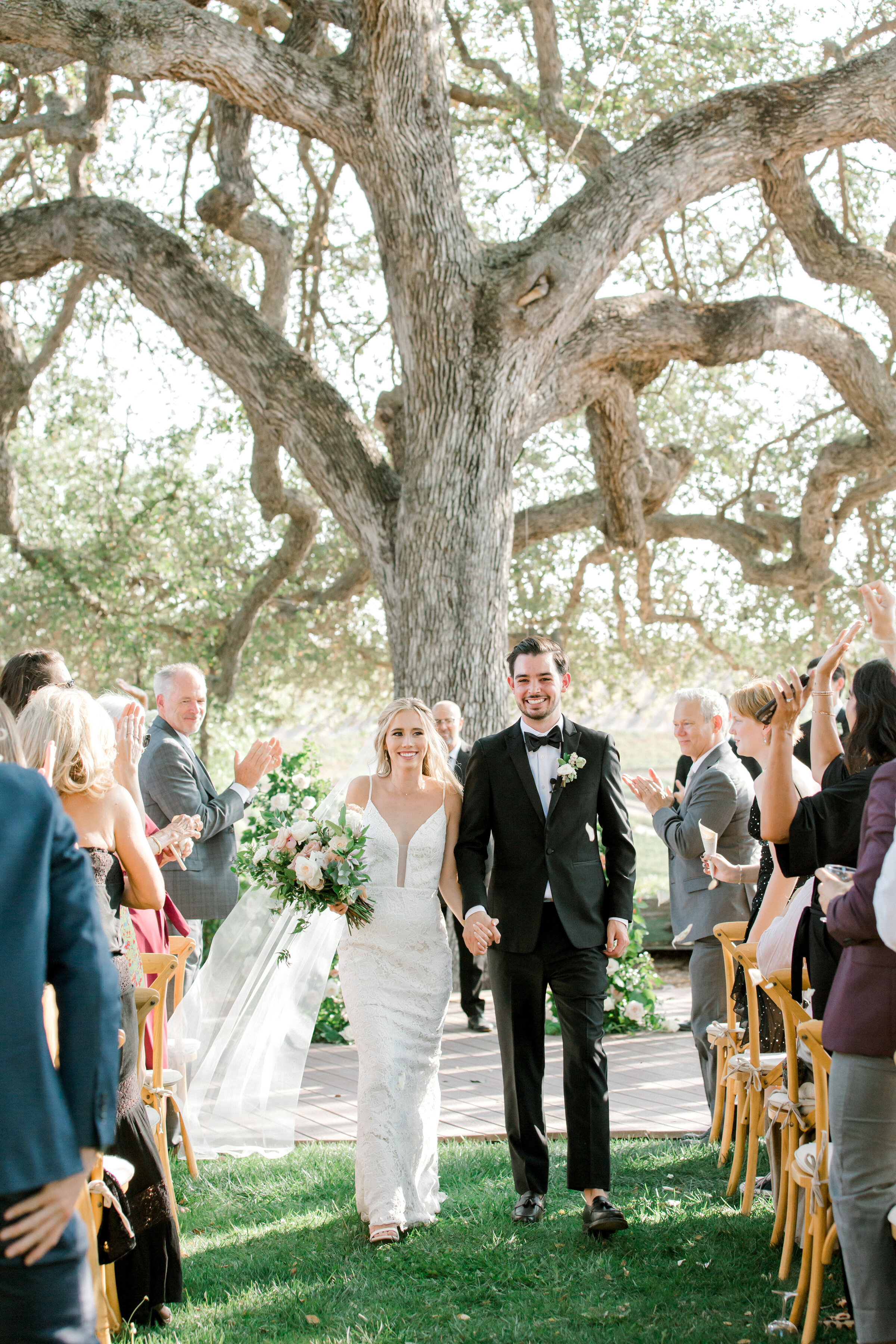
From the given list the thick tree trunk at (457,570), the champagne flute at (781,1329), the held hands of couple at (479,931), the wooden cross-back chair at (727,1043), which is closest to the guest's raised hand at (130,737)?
the held hands of couple at (479,931)

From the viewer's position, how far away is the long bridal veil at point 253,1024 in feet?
19.5

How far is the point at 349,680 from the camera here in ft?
55.1

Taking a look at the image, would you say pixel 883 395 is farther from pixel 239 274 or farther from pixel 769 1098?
pixel 769 1098

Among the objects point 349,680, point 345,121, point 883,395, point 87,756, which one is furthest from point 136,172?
point 87,756

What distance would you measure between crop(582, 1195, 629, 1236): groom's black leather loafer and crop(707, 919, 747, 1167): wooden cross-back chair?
0.86 meters

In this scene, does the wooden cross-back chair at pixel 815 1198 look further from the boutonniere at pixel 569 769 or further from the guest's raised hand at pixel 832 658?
Result: the boutonniere at pixel 569 769

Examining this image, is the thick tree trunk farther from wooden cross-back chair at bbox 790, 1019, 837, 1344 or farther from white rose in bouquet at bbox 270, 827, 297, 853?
wooden cross-back chair at bbox 790, 1019, 837, 1344

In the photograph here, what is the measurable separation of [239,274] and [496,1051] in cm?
941

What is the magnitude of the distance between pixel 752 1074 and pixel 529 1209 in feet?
3.44

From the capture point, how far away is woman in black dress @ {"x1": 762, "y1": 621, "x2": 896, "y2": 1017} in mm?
3666

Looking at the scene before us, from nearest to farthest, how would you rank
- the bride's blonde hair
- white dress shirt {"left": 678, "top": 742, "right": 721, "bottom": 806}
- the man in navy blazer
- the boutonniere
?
the man in navy blazer, the boutonniere, the bride's blonde hair, white dress shirt {"left": 678, "top": 742, "right": 721, "bottom": 806}

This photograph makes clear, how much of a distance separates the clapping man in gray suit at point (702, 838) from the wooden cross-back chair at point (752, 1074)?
0.72 metres

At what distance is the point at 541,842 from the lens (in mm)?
5082

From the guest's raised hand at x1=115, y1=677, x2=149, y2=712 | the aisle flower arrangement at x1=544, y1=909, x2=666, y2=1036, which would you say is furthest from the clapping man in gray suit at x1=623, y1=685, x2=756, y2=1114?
the aisle flower arrangement at x1=544, y1=909, x2=666, y2=1036
